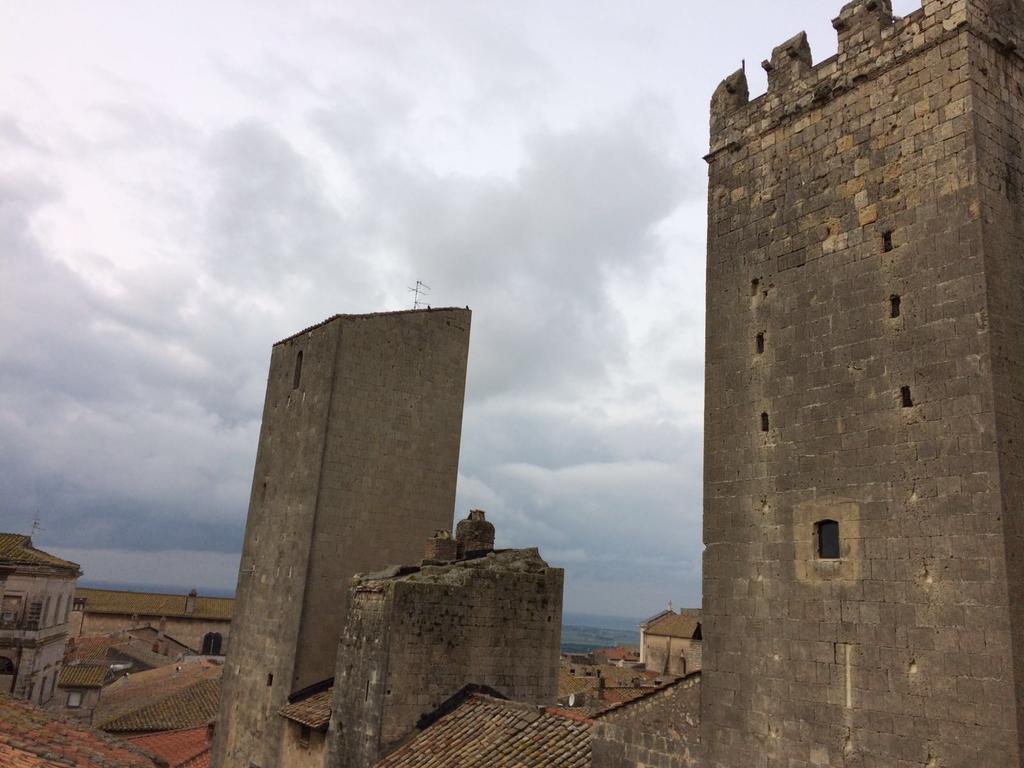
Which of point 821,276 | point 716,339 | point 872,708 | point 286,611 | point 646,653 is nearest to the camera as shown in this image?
point 872,708

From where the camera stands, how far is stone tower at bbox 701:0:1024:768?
25.8ft

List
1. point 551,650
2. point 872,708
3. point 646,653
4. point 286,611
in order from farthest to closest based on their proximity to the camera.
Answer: point 646,653, point 286,611, point 551,650, point 872,708

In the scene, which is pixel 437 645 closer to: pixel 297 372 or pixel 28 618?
pixel 297 372

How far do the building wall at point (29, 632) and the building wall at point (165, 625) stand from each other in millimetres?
22091

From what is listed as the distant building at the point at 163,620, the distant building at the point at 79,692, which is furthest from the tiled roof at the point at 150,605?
the distant building at the point at 79,692

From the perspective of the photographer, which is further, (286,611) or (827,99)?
(286,611)

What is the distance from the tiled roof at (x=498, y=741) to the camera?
12484 millimetres

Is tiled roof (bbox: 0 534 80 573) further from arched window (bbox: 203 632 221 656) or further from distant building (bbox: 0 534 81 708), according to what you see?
arched window (bbox: 203 632 221 656)

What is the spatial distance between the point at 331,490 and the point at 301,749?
5570 millimetres

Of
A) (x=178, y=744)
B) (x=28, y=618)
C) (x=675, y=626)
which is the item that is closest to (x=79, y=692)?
(x=28, y=618)

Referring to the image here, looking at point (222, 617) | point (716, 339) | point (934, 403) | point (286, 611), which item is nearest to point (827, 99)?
point (716, 339)

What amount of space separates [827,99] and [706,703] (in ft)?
25.6

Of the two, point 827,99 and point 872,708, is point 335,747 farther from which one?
point 827,99

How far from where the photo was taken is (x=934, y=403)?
8.38 meters
